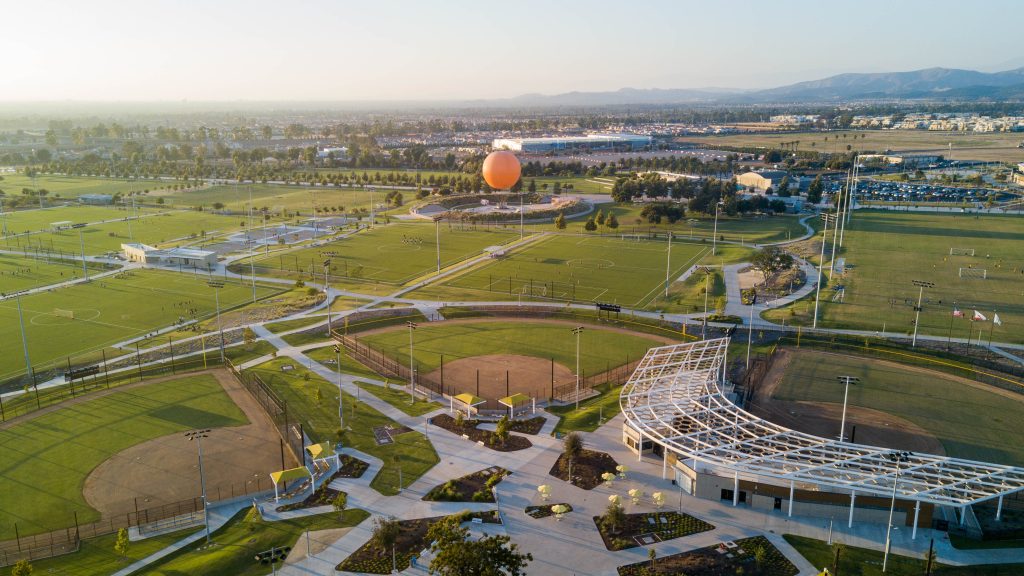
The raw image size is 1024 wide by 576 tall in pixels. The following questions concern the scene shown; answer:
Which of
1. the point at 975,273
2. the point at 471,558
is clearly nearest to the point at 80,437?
the point at 471,558

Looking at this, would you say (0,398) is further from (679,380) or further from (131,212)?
(131,212)

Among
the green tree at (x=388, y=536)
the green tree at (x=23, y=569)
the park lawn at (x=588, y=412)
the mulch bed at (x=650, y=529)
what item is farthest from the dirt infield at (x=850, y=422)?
the green tree at (x=23, y=569)

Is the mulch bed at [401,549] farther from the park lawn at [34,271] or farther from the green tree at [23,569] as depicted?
the park lawn at [34,271]

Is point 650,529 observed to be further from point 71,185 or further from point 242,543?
point 71,185

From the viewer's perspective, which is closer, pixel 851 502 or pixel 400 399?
pixel 851 502

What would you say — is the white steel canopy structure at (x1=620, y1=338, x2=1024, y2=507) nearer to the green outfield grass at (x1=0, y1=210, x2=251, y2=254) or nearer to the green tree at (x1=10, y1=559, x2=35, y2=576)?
the green tree at (x1=10, y1=559, x2=35, y2=576)

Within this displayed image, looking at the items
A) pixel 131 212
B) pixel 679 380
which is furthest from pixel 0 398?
pixel 131 212

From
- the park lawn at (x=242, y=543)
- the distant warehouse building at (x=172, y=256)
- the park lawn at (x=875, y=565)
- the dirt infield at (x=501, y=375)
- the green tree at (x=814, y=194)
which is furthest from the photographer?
the green tree at (x=814, y=194)
